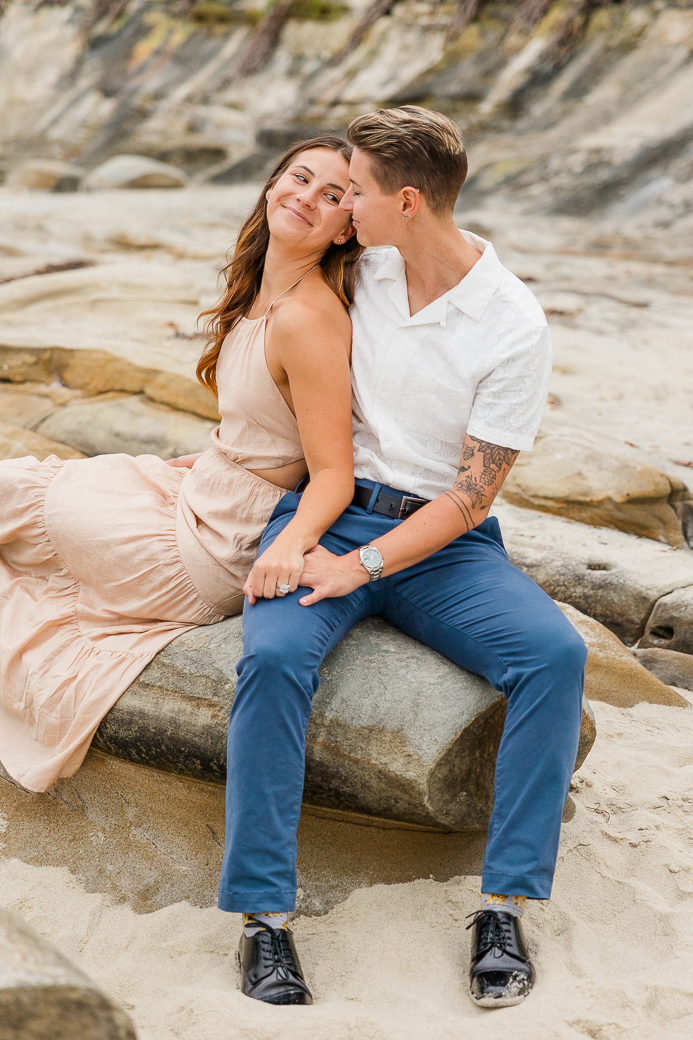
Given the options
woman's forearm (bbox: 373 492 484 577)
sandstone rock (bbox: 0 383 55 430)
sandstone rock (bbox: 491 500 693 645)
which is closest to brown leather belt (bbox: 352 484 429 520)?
woman's forearm (bbox: 373 492 484 577)

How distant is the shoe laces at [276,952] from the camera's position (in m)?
1.99

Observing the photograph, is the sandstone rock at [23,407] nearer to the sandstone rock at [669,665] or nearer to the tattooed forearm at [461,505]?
the tattooed forearm at [461,505]

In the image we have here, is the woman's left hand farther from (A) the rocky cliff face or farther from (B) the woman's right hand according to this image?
(A) the rocky cliff face

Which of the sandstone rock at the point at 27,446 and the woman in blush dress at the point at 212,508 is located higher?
the woman in blush dress at the point at 212,508

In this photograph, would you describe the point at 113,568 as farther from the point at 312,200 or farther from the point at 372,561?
the point at 312,200

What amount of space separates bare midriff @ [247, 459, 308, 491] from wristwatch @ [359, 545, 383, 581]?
46 cm

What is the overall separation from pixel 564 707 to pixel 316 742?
2.13 feet

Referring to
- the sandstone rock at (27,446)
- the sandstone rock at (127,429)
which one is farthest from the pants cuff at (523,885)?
the sandstone rock at (127,429)

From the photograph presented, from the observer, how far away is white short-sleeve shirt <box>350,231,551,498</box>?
2396mm

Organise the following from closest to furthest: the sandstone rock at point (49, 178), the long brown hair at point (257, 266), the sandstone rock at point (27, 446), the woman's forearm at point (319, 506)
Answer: the woman's forearm at point (319, 506)
the long brown hair at point (257, 266)
the sandstone rock at point (27, 446)
the sandstone rock at point (49, 178)

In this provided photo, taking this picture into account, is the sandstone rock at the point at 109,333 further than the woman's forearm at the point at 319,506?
Yes

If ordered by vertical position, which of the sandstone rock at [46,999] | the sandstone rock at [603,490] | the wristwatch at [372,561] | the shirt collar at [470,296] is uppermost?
the shirt collar at [470,296]

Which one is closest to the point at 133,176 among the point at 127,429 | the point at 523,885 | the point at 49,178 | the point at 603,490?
the point at 49,178

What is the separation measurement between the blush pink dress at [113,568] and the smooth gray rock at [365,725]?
0.10 metres
